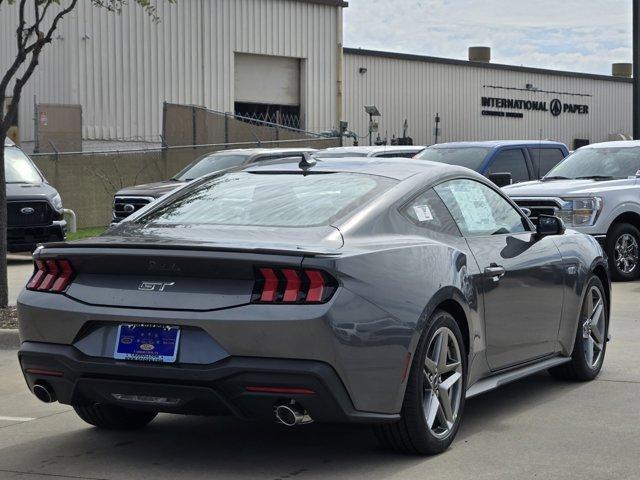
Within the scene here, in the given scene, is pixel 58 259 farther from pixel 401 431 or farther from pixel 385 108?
pixel 385 108

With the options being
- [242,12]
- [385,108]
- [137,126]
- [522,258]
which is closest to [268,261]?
[522,258]

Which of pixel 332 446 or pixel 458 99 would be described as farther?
pixel 458 99

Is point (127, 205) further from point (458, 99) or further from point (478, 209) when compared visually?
point (458, 99)

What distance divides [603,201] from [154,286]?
34.3 feet

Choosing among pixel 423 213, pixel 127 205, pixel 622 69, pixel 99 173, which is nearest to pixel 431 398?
pixel 423 213

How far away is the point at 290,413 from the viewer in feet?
18.4

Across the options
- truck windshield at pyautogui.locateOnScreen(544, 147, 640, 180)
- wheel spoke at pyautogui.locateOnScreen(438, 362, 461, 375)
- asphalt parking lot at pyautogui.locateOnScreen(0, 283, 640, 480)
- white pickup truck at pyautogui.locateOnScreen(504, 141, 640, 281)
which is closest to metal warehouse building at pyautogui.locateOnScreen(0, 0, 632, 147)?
truck windshield at pyautogui.locateOnScreen(544, 147, 640, 180)

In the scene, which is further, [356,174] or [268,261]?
[356,174]

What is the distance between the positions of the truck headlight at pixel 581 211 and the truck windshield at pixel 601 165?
0.93 meters

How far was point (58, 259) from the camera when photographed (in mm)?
6105

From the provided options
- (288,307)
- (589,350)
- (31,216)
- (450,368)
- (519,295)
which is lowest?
(589,350)

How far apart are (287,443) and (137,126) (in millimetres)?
32214

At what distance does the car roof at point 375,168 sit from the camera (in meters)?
6.87

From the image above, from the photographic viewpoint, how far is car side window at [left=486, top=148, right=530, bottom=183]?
19.0m
